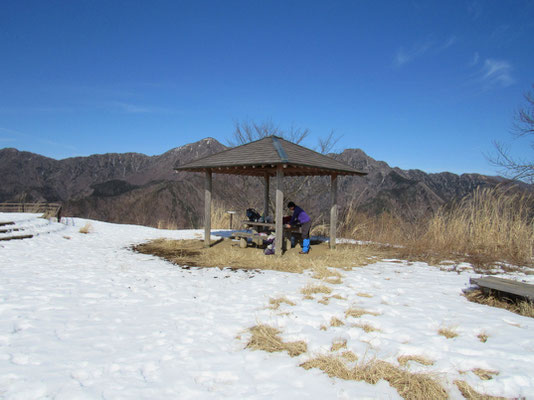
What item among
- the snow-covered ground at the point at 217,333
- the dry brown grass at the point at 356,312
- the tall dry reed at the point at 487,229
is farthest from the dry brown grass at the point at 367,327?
the tall dry reed at the point at 487,229

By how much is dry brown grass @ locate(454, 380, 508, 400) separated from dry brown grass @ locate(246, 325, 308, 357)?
1.11 metres

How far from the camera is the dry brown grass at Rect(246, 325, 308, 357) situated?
104 inches

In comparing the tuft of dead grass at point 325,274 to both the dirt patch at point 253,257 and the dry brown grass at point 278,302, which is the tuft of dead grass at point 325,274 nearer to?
the dirt patch at point 253,257

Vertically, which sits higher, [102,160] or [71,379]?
[102,160]

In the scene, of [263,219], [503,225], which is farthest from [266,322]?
[503,225]

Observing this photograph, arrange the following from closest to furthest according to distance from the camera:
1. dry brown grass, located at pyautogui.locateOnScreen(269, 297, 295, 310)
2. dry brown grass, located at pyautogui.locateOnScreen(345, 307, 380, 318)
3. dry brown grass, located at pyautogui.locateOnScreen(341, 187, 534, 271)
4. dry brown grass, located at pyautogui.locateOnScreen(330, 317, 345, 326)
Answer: dry brown grass, located at pyautogui.locateOnScreen(330, 317, 345, 326) → dry brown grass, located at pyautogui.locateOnScreen(345, 307, 380, 318) → dry brown grass, located at pyautogui.locateOnScreen(269, 297, 295, 310) → dry brown grass, located at pyautogui.locateOnScreen(341, 187, 534, 271)

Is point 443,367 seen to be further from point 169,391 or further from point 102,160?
point 102,160

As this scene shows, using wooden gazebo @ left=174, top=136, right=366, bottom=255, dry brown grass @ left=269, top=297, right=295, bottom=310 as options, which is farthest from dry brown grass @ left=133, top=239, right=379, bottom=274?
dry brown grass @ left=269, top=297, right=295, bottom=310

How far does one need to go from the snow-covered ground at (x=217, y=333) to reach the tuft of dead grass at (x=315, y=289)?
0.11m

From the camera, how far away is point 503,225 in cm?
755

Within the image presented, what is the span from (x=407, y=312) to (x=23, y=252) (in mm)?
7679

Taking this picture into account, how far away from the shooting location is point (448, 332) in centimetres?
297

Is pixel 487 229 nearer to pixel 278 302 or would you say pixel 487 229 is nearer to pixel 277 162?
pixel 277 162

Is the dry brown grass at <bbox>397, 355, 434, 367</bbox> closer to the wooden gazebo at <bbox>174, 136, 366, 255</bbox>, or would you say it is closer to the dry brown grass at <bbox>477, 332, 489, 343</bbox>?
the dry brown grass at <bbox>477, 332, 489, 343</bbox>
